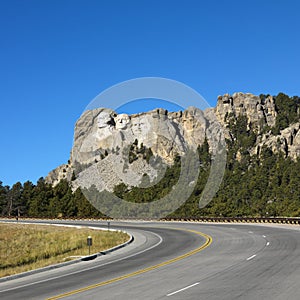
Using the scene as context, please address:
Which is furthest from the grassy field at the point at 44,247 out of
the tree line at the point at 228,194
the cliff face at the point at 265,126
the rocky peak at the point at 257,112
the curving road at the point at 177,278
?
the rocky peak at the point at 257,112

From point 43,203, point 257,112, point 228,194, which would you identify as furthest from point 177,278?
point 257,112

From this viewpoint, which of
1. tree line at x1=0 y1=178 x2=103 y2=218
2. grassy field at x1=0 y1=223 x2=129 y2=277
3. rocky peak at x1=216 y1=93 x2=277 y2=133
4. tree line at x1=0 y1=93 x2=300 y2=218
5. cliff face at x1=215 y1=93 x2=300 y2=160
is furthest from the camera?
rocky peak at x1=216 y1=93 x2=277 y2=133

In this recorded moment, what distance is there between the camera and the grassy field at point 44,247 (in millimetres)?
26700

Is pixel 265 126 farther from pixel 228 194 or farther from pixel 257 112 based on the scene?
pixel 228 194

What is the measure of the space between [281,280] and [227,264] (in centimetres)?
466

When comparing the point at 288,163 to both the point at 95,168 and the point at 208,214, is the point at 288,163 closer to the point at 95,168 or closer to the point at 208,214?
the point at 208,214

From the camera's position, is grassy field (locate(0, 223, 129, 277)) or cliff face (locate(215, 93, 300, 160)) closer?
grassy field (locate(0, 223, 129, 277))

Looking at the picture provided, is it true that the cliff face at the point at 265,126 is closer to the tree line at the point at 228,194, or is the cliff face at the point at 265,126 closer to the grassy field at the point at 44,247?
the tree line at the point at 228,194

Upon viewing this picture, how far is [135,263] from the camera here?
856 inches

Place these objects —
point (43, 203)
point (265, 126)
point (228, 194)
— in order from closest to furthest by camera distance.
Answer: point (228, 194) < point (43, 203) < point (265, 126)

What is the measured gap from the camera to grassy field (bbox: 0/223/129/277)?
1051 inches

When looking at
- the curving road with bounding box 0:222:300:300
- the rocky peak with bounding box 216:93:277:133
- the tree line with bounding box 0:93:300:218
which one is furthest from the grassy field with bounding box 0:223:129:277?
the rocky peak with bounding box 216:93:277:133

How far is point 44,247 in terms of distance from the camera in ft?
131

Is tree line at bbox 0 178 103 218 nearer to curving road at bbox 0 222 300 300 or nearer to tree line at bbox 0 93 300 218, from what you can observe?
tree line at bbox 0 93 300 218
